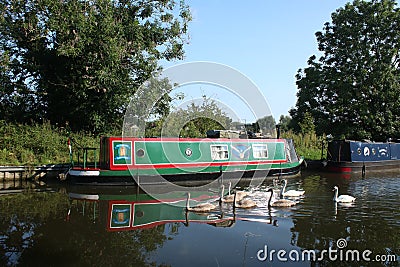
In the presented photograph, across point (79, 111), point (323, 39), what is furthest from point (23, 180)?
point (323, 39)

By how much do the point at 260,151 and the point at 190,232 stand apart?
9.02 m

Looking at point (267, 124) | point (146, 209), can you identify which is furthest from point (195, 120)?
point (146, 209)

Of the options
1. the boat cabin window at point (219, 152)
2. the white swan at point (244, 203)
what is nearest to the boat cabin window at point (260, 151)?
the boat cabin window at point (219, 152)

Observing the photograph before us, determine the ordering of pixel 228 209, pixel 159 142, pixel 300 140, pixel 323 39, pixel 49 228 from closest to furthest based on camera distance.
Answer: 1. pixel 49 228
2. pixel 228 209
3. pixel 159 142
4. pixel 300 140
5. pixel 323 39

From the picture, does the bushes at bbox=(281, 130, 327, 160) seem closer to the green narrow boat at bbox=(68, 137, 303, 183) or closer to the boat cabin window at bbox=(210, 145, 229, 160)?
the green narrow boat at bbox=(68, 137, 303, 183)

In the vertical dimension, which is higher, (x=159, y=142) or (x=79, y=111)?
(x=79, y=111)

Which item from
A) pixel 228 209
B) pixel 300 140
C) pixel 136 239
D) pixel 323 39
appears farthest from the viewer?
pixel 323 39

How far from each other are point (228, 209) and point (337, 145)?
11.9m

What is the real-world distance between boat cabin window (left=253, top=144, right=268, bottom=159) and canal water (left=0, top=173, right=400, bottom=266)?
15.1 feet

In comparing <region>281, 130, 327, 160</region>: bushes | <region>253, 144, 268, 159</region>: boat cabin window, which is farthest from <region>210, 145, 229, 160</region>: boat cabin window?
<region>281, 130, 327, 160</region>: bushes

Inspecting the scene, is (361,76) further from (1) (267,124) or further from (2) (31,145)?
(2) (31,145)

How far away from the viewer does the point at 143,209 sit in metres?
10.1

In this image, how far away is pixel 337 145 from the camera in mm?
19594

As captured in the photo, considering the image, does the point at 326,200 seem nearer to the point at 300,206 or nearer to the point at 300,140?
the point at 300,206
